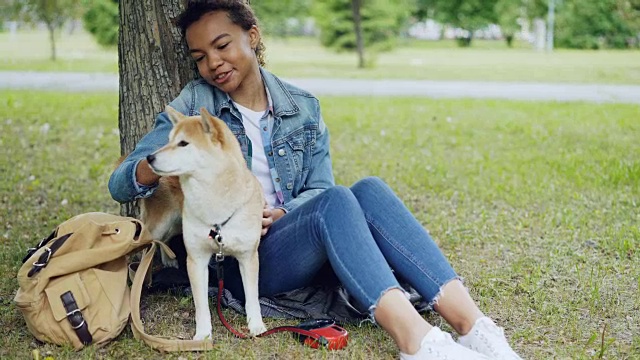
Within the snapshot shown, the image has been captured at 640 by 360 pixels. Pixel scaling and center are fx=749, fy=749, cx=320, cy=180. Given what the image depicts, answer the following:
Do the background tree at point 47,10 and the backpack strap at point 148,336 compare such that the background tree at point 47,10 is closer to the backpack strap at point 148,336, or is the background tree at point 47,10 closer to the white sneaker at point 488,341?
the backpack strap at point 148,336

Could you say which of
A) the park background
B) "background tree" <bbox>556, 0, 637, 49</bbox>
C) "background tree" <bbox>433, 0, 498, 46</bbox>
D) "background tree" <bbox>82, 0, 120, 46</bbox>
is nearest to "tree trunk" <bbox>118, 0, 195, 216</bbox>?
the park background

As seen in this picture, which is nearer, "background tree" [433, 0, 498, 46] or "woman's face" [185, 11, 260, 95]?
"woman's face" [185, 11, 260, 95]

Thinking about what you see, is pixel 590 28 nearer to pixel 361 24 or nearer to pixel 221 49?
pixel 361 24

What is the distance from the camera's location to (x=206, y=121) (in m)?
2.96

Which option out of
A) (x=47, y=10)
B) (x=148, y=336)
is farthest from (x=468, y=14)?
(x=148, y=336)

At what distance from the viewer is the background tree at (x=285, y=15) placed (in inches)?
1681

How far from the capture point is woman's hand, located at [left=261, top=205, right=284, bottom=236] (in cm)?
351

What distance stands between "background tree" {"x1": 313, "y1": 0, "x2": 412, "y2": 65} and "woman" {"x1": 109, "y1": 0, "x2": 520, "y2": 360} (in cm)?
1713

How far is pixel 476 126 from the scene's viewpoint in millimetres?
9625

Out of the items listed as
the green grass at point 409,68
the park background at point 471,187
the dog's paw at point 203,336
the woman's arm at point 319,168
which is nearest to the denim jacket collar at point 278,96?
the woman's arm at point 319,168

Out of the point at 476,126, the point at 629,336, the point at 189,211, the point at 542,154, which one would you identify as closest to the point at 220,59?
the point at 189,211

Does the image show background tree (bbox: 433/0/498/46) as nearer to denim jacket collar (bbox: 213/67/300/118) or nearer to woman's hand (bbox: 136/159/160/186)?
denim jacket collar (bbox: 213/67/300/118)

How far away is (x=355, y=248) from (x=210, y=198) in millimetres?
655

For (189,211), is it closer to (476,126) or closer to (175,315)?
(175,315)
